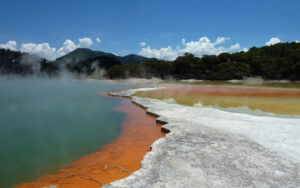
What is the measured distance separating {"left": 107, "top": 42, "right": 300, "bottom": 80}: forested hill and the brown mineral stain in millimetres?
40343

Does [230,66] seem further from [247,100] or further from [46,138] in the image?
[46,138]

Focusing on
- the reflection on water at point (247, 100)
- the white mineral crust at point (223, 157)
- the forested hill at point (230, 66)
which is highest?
the forested hill at point (230, 66)

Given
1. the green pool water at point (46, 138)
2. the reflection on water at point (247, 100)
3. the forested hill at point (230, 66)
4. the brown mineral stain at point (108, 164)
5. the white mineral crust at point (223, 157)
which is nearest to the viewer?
the white mineral crust at point (223, 157)

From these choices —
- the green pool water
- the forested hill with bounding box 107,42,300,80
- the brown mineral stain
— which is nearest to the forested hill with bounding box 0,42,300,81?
the forested hill with bounding box 107,42,300,80

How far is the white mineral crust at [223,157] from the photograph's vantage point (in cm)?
357

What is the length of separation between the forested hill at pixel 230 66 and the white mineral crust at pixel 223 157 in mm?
38654

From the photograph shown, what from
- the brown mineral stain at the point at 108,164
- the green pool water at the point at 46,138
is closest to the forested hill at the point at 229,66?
the green pool water at the point at 46,138

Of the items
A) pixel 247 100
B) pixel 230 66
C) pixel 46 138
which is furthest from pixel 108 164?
pixel 230 66

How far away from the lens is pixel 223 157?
452 cm

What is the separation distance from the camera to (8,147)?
6.34 m

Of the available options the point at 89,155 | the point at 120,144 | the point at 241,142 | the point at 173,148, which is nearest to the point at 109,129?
the point at 120,144

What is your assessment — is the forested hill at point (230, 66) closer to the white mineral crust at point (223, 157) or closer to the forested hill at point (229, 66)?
the forested hill at point (229, 66)

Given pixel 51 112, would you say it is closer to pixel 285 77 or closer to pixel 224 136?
pixel 224 136

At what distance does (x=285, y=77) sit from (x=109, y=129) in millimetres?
43311
